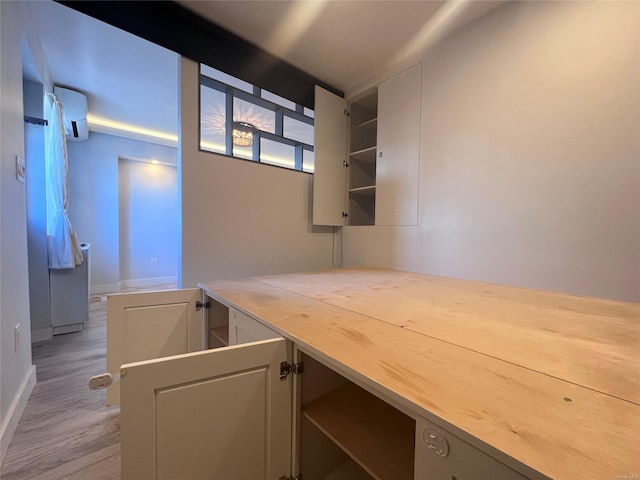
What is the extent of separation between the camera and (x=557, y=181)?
1.27 m

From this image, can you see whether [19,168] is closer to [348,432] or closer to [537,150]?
[348,432]

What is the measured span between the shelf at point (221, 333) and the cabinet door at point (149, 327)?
6 cm

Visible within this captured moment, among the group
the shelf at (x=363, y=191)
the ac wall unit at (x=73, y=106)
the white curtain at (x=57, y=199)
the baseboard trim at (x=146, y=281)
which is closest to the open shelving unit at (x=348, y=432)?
the shelf at (x=363, y=191)

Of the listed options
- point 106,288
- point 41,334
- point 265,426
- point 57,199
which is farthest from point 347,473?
point 106,288

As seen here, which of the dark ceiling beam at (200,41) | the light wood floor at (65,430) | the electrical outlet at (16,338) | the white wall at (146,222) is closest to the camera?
the light wood floor at (65,430)

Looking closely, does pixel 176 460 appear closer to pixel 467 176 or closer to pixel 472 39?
pixel 467 176

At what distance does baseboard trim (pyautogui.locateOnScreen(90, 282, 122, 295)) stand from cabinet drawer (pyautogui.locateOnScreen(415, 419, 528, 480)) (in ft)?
15.0

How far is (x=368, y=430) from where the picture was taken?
763 mm

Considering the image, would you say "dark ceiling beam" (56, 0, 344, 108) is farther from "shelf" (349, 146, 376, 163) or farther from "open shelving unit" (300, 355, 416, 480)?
"open shelving unit" (300, 355, 416, 480)

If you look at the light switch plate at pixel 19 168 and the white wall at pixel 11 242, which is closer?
the white wall at pixel 11 242

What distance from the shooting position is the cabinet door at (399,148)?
6.21 ft

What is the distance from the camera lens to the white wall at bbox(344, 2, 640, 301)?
1111mm

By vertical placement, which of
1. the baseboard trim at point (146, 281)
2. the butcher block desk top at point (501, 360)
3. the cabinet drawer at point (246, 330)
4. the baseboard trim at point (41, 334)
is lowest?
the baseboard trim at point (41, 334)

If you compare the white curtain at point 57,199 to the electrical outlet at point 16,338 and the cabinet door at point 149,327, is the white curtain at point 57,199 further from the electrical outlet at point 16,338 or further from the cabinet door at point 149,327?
the cabinet door at point 149,327
